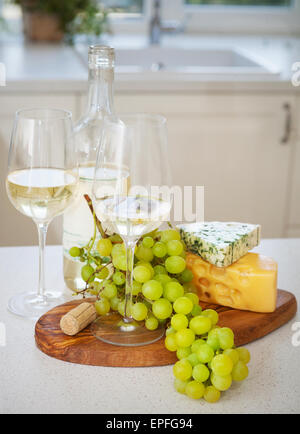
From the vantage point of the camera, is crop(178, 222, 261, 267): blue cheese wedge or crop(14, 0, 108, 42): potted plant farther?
crop(14, 0, 108, 42): potted plant

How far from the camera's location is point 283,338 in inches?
33.5

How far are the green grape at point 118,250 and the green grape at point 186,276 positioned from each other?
0.10 m

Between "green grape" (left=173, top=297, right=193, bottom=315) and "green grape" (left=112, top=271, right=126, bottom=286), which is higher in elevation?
"green grape" (left=112, top=271, right=126, bottom=286)

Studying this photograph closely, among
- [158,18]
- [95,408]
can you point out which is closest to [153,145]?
[95,408]

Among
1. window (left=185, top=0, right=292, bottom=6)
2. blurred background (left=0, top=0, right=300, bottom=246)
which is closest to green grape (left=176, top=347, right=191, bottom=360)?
blurred background (left=0, top=0, right=300, bottom=246)

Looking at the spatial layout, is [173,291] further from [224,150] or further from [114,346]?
[224,150]

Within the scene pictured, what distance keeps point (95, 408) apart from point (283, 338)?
0.30 m

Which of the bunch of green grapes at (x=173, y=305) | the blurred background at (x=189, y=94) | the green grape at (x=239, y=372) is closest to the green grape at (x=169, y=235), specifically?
the bunch of green grapes at (x=173, y=305)

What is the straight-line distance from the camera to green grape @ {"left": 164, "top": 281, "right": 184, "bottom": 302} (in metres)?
0.78

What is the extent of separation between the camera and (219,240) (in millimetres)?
875

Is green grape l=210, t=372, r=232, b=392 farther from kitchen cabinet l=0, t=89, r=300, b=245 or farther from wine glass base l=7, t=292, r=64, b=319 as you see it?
kitchen cabinet l=0, t=89, r=300, b=245

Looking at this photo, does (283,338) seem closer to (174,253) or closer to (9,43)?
(174,253)

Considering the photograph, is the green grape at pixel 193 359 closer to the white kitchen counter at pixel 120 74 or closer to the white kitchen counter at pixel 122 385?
the white kitchen counter at pixel 122 385
